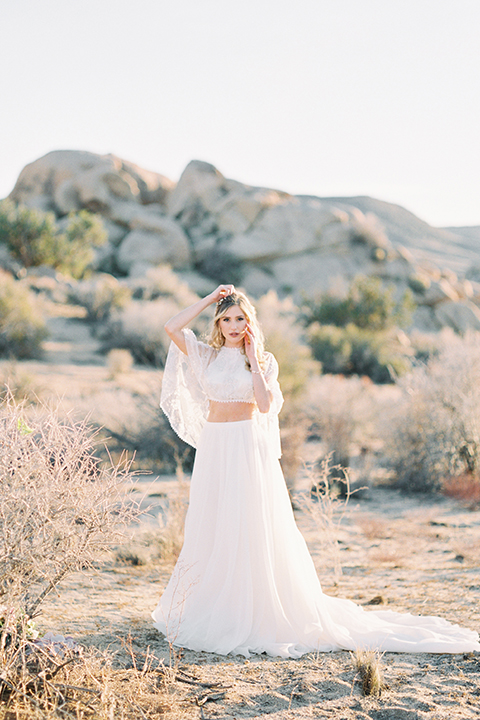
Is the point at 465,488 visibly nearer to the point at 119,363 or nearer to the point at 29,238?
the point at 119,363

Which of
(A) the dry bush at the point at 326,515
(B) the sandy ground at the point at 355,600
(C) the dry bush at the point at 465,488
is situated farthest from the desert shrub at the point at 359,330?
(A) the dry bush at the point at 326,515

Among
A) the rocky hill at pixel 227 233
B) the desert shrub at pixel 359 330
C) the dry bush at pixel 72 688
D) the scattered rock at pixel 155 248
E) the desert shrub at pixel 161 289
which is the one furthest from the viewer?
the scattered rock at pixel 155 248

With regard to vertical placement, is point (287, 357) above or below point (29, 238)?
below

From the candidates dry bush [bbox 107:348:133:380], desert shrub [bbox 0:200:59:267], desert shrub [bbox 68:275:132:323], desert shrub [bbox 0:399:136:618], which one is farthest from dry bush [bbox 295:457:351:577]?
desert shrub [bbox 0:200:59:267]

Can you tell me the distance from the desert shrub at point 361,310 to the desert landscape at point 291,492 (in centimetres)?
7

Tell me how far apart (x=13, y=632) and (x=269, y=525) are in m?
1.78

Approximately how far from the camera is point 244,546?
13.0ft

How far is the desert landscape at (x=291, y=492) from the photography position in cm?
303

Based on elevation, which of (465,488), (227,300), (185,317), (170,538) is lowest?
(170,538)

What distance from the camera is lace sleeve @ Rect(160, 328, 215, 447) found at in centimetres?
430

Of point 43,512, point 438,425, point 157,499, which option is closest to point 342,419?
point 438,425

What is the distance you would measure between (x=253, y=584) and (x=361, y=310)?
2083 cm

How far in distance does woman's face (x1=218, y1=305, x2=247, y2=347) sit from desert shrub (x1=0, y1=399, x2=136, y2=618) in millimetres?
1447

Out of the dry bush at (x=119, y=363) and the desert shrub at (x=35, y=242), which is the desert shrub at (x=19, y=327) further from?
the desert shrub at (x=35, y=242)
